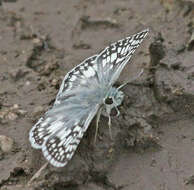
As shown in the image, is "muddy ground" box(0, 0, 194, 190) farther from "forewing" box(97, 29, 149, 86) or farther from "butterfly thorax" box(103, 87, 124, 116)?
"forewing" box(97, 29, 149, 86)

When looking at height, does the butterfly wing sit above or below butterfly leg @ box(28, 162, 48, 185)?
above

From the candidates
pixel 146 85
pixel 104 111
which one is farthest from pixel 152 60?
pixel 104 111

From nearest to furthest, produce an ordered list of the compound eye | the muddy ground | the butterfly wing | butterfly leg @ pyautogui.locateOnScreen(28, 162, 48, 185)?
the butterfly wing, butterfly leg @ pyautogui.locateOnScreen(28, 162, 48, 185), the muddy ground, the compound eye

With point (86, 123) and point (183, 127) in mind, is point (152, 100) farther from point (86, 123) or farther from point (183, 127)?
point (86, 123)

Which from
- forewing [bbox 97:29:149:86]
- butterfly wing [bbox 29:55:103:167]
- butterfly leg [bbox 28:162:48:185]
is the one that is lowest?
butterfly leg [bbox 28:162:48:185]

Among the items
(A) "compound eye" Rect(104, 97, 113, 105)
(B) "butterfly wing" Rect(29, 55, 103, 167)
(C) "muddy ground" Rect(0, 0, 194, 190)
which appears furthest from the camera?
(A) "compound eye" Rect(104, 97, 113, 105)

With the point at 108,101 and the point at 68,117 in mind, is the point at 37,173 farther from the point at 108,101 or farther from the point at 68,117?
the point at 108,101

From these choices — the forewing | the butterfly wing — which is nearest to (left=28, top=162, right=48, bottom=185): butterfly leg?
the butterfly wing

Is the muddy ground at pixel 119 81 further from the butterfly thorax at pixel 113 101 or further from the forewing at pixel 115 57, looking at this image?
the forewing at pixel 115 57
